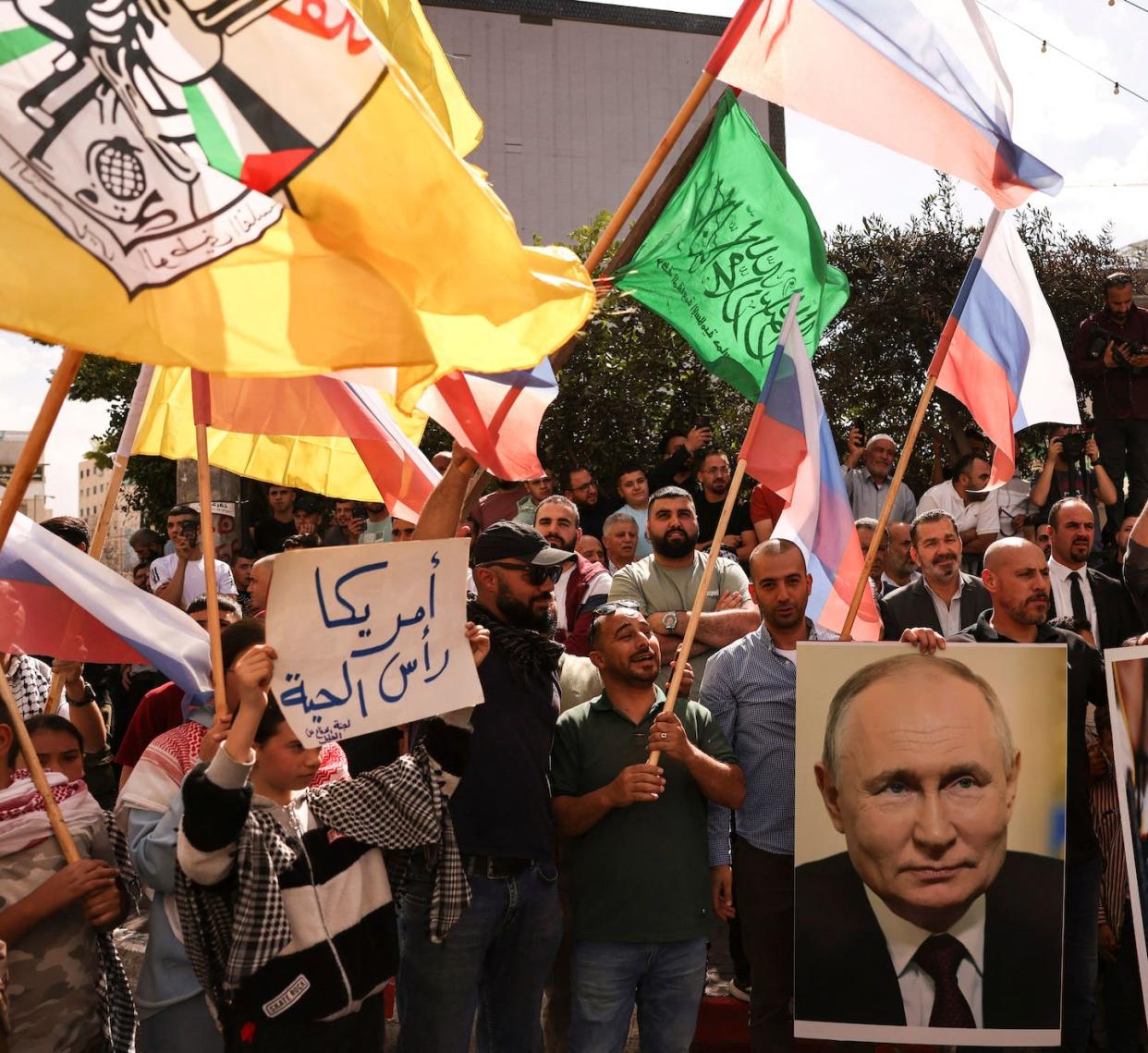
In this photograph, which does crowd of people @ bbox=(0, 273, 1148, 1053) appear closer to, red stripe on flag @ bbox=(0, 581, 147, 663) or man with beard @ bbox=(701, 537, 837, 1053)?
man with beard @ bbox=(701, 537, 837, 1053)

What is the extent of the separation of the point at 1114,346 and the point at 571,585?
6091 millimetres

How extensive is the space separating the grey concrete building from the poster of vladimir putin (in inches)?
929

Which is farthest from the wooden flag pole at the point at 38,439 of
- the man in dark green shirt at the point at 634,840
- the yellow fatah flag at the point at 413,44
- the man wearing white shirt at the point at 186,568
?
the man wearing white shirt at the point at 186,568

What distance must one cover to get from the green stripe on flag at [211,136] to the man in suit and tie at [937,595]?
434 cm

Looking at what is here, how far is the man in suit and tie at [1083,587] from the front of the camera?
681 centimetres

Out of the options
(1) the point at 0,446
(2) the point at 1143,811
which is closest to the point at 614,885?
(2) the point at 1143,811

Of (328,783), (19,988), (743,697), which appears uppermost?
(743,697)

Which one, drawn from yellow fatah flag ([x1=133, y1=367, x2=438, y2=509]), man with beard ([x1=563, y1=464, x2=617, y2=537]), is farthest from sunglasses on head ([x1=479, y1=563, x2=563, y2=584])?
man with beard ([x1=563, y1=464, x2=617, y2=537])

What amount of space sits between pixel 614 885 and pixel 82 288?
2.76 m

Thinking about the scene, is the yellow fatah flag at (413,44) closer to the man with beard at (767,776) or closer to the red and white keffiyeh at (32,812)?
the man with beard at (767,776)

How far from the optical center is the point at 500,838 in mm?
4547

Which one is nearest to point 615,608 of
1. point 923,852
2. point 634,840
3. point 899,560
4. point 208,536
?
point 634,840

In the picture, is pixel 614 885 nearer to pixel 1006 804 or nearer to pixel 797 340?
pixel 1006 804

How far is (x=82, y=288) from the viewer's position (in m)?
3.01
